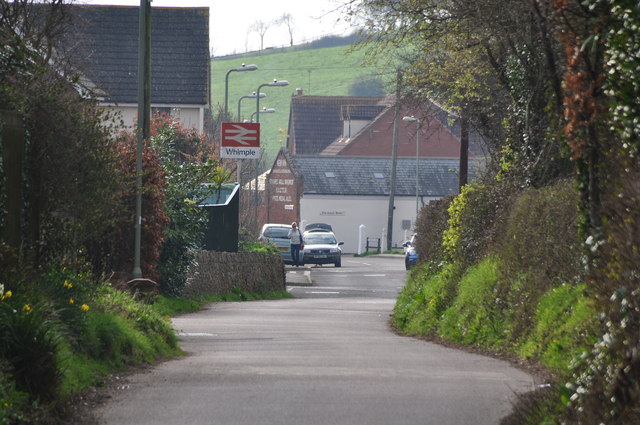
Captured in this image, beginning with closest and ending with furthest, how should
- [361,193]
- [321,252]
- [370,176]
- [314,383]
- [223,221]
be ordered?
[314,383] < [223,221] < [321,252] < [361,193] < [370,176]

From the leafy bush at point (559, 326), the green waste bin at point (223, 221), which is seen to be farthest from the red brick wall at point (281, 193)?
the leafy bush at point (559, 326)

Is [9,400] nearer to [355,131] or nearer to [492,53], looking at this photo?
[492,53]

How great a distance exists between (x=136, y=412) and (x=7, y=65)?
657 cm

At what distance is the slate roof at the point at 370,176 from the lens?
87062mm

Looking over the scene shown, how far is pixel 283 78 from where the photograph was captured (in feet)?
525

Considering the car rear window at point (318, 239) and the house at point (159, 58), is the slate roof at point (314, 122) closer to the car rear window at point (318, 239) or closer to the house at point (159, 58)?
the car rear window at point (318, 239)

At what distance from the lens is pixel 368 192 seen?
286 feet

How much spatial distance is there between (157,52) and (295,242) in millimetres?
11546

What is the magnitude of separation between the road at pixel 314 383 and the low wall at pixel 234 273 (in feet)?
35.3

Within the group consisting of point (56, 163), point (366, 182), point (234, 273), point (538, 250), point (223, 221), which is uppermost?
point (366, 182)

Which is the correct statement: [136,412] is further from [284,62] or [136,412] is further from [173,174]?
[284,62]

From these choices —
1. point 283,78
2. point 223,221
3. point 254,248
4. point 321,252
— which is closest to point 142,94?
point 223,221

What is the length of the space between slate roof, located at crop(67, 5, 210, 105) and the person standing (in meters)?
9.46

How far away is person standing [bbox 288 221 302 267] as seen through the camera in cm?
5397
